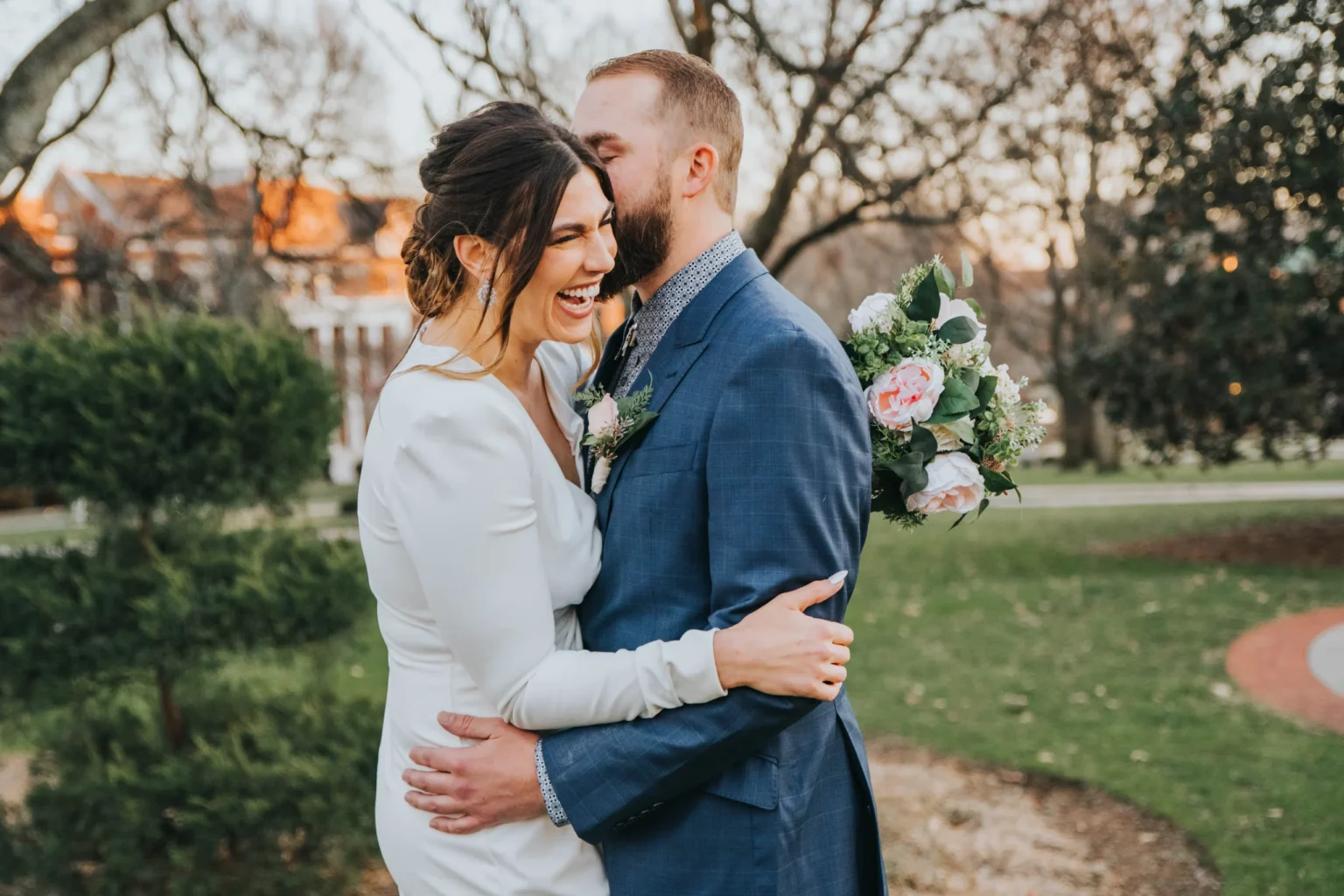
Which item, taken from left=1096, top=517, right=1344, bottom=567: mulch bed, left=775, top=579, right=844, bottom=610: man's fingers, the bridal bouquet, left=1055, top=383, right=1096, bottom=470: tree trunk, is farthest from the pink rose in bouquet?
left=1055, top=383, right=1096, bottom=470: tree trunk

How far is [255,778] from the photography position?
446cm

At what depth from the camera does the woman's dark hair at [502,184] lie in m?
2.08

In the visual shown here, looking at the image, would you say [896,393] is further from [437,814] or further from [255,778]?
[255,778]

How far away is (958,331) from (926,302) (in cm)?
10

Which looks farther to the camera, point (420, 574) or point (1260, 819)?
point (1260, 819)

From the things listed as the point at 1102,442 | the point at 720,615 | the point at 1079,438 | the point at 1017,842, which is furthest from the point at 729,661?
the point at 1079,438

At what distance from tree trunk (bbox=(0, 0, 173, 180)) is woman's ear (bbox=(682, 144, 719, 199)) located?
288 cm

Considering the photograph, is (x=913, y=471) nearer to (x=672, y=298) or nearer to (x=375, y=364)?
(x=672, y=298)

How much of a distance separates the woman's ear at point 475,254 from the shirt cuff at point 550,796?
2.96ft

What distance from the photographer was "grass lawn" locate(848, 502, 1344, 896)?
A: 5469mm

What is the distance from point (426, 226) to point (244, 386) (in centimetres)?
266

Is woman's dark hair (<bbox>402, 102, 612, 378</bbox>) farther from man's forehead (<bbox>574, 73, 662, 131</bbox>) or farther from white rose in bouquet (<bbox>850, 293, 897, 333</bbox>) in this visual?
white rose in bouquet (<bbox>850, 293, 897, 333</bbox>)

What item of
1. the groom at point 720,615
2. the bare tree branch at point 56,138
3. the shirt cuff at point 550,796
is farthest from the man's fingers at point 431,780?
the bare tree branch at point 56,138

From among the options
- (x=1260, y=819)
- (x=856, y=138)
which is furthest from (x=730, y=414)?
(x=856, y=138)
